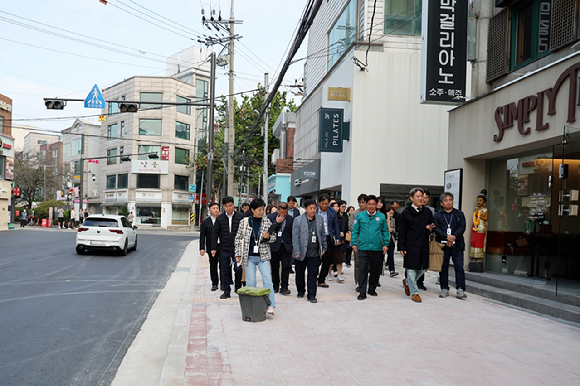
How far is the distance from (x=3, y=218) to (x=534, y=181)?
1658 inches

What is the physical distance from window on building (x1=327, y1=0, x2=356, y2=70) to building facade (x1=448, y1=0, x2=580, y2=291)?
9.44m

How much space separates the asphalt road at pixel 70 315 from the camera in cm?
522

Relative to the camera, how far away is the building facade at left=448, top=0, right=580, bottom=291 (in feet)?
29.2

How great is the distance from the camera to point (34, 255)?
56.2 ft

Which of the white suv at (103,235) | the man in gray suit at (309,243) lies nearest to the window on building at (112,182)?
the white suv at (103,235)

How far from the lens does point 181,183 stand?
55.4 metres

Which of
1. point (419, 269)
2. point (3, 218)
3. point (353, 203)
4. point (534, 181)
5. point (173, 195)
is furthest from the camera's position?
point (173, 195)

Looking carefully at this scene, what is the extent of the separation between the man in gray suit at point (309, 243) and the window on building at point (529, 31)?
225 inches

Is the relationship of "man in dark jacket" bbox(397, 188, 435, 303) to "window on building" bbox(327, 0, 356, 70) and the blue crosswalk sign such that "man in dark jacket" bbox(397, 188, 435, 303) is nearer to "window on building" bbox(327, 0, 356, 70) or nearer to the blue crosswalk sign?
the blue crosswalk sign

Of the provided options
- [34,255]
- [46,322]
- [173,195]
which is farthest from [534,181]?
[173,195]

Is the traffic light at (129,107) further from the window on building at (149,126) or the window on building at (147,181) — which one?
the window on building at (149,126)

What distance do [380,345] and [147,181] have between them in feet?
167

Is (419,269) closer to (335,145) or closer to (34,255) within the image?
(335,145)

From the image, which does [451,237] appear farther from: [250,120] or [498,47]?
[250,120]
